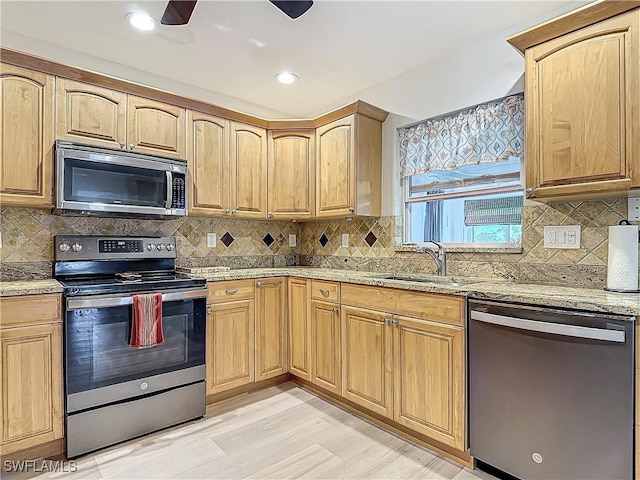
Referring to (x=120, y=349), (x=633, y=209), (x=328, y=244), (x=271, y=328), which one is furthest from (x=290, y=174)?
(x=633, y=209)

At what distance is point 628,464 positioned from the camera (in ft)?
4.71

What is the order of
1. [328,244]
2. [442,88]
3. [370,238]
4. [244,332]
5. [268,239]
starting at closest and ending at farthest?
[442,88]
[244,332]
[370,238]
[328,244]
[268,239]

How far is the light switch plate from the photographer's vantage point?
205cm

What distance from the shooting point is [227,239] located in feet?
11.0

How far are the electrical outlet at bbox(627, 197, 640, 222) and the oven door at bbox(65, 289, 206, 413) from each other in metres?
2.50

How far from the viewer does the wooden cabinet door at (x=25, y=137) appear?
2117 millimetres

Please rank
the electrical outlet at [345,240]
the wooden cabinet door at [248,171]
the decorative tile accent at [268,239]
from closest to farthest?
the wooden cabinet door at [248,171] < the electrical outlet at [345,240] < the decorative tile accent at [268,239]

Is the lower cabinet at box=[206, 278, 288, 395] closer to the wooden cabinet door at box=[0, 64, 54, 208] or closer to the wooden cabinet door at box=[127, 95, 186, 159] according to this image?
the wooden cabinet door at box=[127, 95, 186, 159]

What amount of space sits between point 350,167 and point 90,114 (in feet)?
5.93

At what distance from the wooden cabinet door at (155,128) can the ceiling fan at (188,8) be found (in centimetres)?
82

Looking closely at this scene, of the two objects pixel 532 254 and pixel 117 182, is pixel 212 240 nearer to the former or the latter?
pixel 117 182

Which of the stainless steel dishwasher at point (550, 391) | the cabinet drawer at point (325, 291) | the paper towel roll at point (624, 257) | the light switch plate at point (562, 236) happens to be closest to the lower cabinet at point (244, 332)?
the cabinet drawer at point (325, 291)

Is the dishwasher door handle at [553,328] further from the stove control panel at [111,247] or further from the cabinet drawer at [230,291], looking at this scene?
the stove control panel at [111,247]

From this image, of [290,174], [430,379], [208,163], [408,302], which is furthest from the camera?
[290,174]
